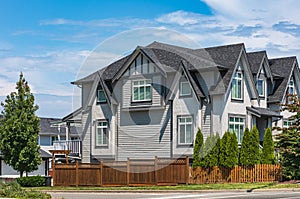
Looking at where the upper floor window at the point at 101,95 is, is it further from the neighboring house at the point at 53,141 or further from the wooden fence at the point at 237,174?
the wooden fence at the point at 237,174

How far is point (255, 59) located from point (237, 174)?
1200 cm

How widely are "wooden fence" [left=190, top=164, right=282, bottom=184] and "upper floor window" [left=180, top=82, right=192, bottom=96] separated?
22.3 ft

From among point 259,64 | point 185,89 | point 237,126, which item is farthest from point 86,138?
point 259,64

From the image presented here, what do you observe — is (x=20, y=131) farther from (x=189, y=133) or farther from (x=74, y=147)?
(x=189, y=133)

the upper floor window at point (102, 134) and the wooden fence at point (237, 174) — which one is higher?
the upper floor window at point (102, 134)

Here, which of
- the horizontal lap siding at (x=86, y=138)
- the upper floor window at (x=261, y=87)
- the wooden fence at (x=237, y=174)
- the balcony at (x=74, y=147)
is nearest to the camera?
the wooden fence at (x=237, y=174)

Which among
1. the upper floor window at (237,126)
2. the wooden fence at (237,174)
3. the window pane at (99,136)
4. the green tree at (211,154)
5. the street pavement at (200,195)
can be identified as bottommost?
the street pavement at (200,195)

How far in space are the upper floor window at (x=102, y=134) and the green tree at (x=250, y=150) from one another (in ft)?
40.4

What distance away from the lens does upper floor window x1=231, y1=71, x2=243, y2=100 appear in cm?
4244

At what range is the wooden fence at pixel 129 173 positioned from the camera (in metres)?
36.7

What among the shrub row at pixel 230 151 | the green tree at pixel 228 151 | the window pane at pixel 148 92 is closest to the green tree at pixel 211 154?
the shrub row at pixel 230 151

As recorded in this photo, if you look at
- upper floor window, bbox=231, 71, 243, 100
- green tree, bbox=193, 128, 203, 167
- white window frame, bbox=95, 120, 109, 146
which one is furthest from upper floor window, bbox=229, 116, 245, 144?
white window frame, bbox=95, 120, 109, 146

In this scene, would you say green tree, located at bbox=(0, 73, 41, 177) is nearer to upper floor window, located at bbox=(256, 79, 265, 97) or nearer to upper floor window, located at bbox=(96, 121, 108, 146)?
upper floor window, located at bbox=(96, 121, 108, 146)

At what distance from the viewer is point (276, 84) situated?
4769 cm
